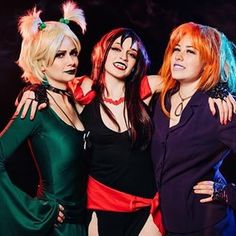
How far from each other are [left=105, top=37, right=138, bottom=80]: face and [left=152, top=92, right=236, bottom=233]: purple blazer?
0.33 m

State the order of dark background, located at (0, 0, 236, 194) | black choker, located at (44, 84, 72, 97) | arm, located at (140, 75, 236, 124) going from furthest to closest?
dark background, located at (0, 0, 236, 194) → black choker, located at (44, 84, 72, 97) → arm, located at (140, 75, 236, 124)

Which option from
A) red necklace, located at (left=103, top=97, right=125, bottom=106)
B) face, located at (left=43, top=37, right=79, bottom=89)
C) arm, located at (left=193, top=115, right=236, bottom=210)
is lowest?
arm, located at (left=193, top=115, right=236, bottom=210)

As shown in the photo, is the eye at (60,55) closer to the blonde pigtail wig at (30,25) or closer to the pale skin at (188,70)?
the blonde pigtail wig at (30,25)

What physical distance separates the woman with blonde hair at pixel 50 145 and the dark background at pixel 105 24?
0.59ft

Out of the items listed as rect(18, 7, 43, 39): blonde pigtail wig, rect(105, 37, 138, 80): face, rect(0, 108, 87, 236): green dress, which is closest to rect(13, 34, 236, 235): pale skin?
rect(105, 37, 138, 80): face

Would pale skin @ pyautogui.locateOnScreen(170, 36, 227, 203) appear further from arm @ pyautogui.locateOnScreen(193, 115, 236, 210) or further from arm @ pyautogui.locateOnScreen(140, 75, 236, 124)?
arm @ pyautogui.locateOnScreen(140, 75, 236, 124)

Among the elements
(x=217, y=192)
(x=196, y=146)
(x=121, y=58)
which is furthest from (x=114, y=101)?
(x=217, y=192)

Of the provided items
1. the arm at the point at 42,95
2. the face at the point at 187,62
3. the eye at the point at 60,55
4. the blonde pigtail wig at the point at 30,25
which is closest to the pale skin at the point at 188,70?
the face at the point at 187,62

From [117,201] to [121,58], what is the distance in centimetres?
65

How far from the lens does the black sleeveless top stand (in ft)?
6.77

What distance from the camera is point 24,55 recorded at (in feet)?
6.70

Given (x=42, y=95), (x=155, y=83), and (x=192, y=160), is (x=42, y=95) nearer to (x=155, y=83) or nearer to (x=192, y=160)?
(x=155, y=83)

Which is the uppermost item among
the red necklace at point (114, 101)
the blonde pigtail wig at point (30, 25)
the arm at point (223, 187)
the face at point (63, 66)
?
the blonde pigtail wig at point (30, 25)

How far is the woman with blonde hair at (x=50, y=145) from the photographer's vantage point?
6.52ft
